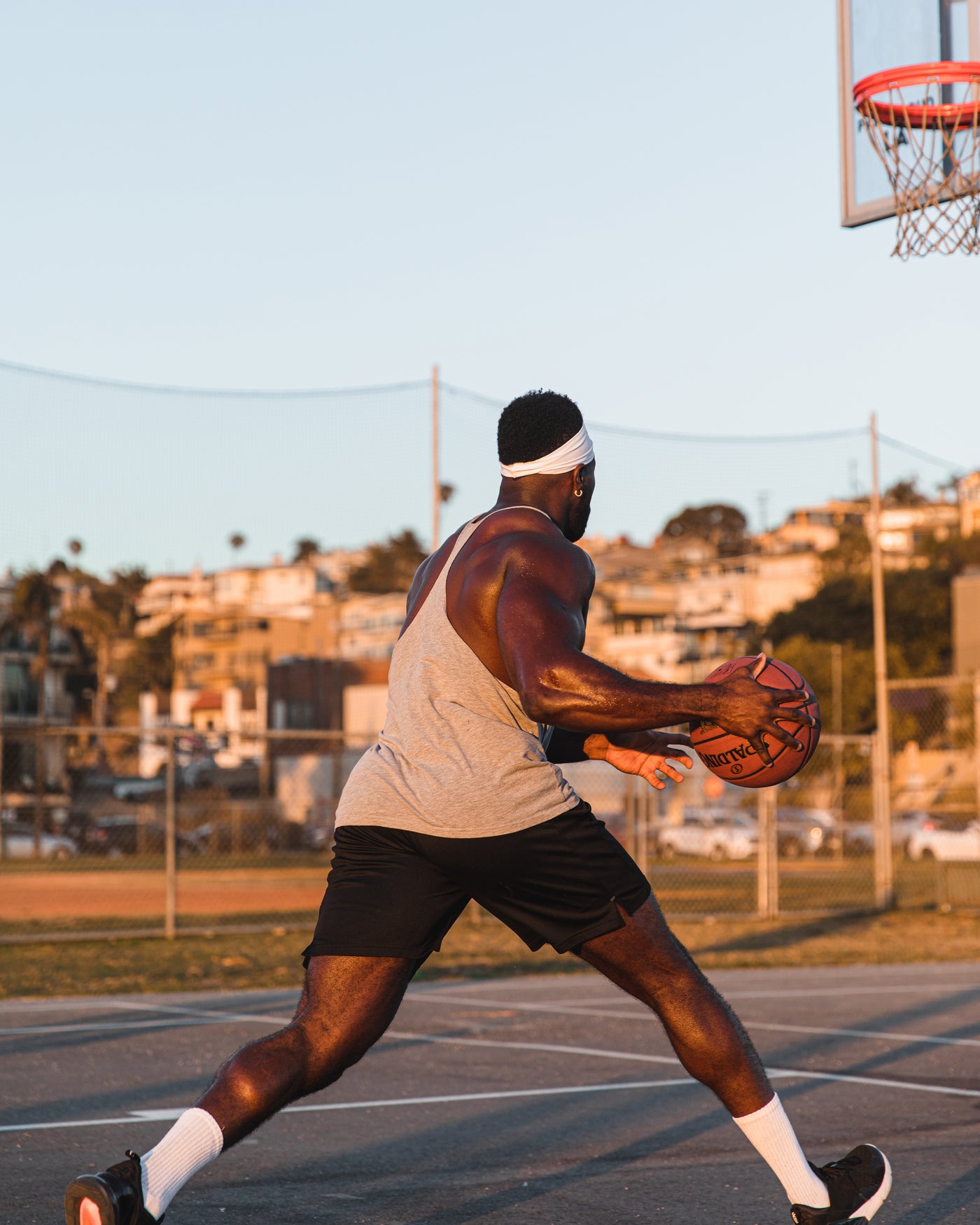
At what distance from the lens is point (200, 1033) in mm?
8641

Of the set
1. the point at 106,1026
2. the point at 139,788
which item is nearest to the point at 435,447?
the point at 106,1026

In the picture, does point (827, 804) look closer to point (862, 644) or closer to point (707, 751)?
point (707, 751)

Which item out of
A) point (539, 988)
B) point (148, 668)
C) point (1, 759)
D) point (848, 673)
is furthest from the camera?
point (848, 673)

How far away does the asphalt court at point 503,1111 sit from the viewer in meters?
4.88

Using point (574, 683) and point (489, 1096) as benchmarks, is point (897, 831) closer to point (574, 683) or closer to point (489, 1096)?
point (489, 1096)

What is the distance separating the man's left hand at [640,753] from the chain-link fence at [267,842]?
1075cm

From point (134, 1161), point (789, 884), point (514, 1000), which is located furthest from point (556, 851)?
point (789, 884)

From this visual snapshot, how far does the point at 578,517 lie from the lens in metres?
4.16

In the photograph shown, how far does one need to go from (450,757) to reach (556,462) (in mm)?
776

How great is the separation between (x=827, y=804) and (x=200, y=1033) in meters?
25.2

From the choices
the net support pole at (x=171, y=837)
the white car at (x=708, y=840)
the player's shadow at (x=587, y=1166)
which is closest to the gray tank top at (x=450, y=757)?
the player's shadow at (x=587, y=1166)

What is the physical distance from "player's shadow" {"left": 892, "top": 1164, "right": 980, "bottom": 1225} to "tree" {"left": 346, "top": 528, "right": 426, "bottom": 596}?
38.8m

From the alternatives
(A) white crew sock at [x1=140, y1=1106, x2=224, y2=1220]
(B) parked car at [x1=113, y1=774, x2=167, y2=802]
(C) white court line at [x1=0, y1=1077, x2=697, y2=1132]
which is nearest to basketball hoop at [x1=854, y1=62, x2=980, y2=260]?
(C) white court line at [x1=0, y1=1077, x2=697, y2=1132]

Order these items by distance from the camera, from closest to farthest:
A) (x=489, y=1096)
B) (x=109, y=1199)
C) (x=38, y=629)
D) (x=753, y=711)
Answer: (x=109, y=1199) → (x=753, y=711) → (x=489, y=1096) → (x=38, y=629)
